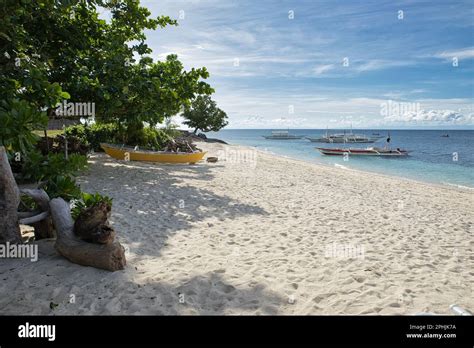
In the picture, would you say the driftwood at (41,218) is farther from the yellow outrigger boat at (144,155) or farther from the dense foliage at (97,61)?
the yellow outrigger boat at (144,155)

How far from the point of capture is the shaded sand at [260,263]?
4.42 meters

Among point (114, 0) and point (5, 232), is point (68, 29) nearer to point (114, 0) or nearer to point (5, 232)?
point (114, 0)

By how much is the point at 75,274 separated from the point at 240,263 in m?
2.65

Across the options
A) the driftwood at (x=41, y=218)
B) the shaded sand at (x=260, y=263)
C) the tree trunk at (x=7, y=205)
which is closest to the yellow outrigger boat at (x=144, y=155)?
the shaded sand at (x=260, y=263)

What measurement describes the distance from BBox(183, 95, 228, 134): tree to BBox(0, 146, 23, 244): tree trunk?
5481cm

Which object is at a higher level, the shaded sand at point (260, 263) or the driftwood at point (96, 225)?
the driftwood at point (96, 225)

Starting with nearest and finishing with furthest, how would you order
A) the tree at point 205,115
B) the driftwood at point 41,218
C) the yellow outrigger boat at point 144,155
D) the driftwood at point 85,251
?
the driftwood at point 85,251 → the driftwood at point 41,218 → the yellow outrigger boat at point 144,155 → the tree at point 205,115

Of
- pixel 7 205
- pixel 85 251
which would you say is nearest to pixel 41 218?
pixel 7 205

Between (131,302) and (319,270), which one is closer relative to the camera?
(131,302)

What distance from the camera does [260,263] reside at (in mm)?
5895

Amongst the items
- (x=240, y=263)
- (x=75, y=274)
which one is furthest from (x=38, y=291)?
(x=240, y=263)

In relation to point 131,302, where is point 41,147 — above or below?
above

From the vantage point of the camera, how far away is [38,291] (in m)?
4.48

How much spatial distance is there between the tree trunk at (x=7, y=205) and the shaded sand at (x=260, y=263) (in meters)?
0.45
